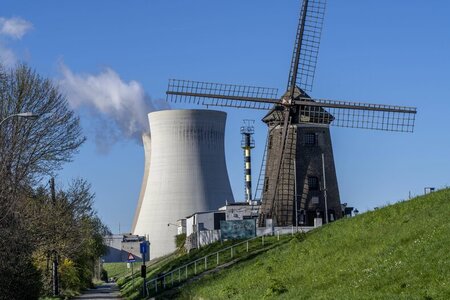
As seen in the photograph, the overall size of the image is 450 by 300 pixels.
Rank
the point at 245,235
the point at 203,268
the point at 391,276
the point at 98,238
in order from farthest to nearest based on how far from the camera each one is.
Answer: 1. the point at 98,238
2. the point at 245,235
3. the point at 203,268
4. the point at 391,276

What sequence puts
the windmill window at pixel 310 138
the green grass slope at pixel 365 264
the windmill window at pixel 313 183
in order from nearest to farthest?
1. the green grass slope at pixel 365 264
2. the windmill window at pixel 310 138
3. the windmill window at pixel 313 183

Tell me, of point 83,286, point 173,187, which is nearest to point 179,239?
point 173,187

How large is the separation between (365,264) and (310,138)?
34.9 metres

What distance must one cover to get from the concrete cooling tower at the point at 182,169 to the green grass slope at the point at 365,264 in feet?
141

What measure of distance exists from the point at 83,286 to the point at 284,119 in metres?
22.8

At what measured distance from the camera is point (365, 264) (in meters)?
23.5

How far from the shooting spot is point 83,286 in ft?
226

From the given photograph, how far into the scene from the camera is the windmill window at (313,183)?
58.2 meters

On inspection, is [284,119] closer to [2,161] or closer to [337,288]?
[2,161]

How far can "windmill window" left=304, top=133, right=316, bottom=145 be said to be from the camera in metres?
58.0

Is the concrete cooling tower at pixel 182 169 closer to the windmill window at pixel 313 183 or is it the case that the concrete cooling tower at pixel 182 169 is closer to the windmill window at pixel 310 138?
the windmill window at pixel 310 138

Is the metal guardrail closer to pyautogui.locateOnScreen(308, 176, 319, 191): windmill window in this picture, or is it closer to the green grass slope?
pyautogui.locateOnScreen(308, 176, 319, 191): windmill window

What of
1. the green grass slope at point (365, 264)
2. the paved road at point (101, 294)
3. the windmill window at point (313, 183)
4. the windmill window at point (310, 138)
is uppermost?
the windmill window at point (310, 138)

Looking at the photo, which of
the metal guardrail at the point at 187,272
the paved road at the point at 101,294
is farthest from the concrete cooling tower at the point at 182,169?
the metal guardrail at the point at 187,272
